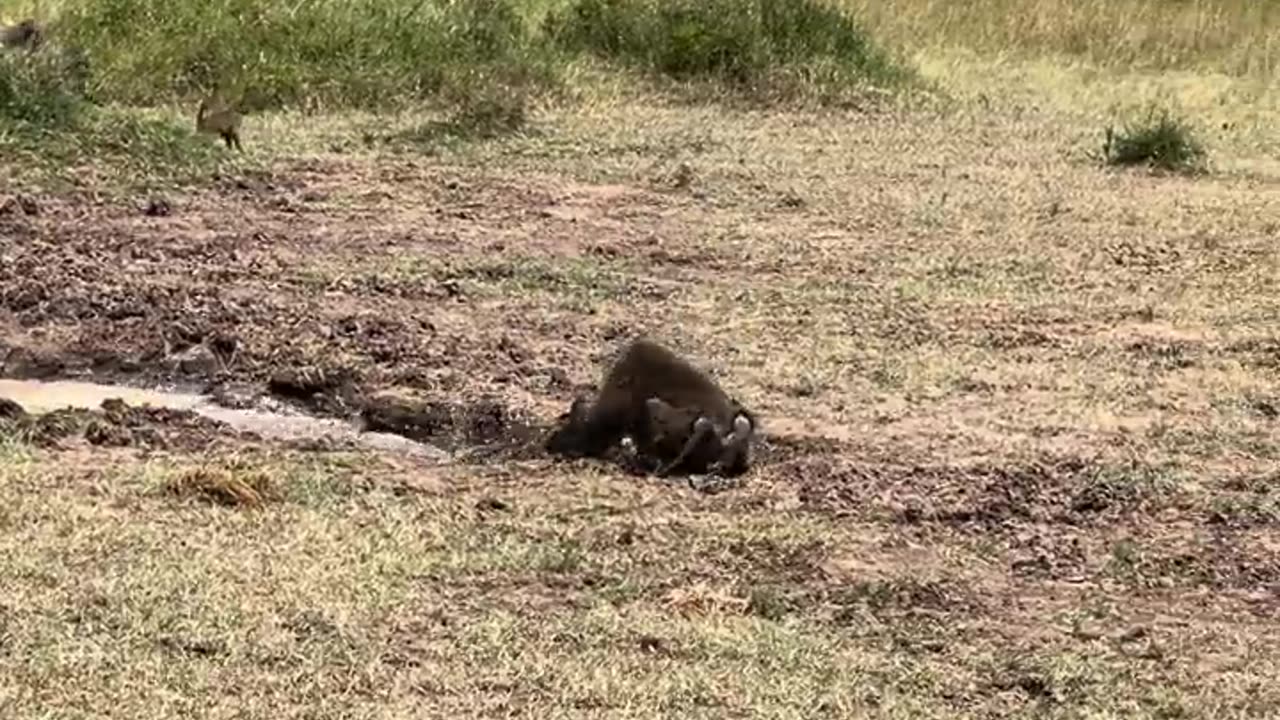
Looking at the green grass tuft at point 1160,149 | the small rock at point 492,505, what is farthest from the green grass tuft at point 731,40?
the small rock at point 492,505

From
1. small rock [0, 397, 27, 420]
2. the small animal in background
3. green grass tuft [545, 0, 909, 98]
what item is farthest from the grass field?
green grass tuft [545, 0, 909, 98]

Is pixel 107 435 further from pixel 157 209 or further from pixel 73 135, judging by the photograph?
pixel 73 135

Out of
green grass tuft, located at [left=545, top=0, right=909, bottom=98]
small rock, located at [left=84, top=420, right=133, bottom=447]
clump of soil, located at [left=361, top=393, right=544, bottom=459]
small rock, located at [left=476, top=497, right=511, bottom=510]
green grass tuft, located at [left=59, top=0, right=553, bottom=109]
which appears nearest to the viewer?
small rock, located at [left=476, top=497, right=511, bottom=510]

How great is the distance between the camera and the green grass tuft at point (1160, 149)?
1109cm

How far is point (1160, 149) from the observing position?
1113 cm

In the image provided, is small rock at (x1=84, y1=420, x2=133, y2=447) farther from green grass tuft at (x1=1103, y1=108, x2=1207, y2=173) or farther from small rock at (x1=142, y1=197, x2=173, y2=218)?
green grass tuft at (x1=1103, y1=108, x2=1207, y2=173)

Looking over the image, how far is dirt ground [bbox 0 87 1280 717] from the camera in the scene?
408cm

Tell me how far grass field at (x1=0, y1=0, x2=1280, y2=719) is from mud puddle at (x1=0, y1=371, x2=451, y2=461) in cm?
13

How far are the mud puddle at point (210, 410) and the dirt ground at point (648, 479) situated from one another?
115 millimetres

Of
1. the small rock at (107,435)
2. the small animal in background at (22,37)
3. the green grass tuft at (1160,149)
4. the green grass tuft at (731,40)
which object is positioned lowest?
the green grass tuft at (731,40)

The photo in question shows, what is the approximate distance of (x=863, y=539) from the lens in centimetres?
496

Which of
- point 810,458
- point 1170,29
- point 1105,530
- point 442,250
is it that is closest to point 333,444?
point 810,458

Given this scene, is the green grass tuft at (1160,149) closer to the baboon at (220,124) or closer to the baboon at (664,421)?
the baboon at (220,124)

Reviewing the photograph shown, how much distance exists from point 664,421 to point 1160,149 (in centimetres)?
641
